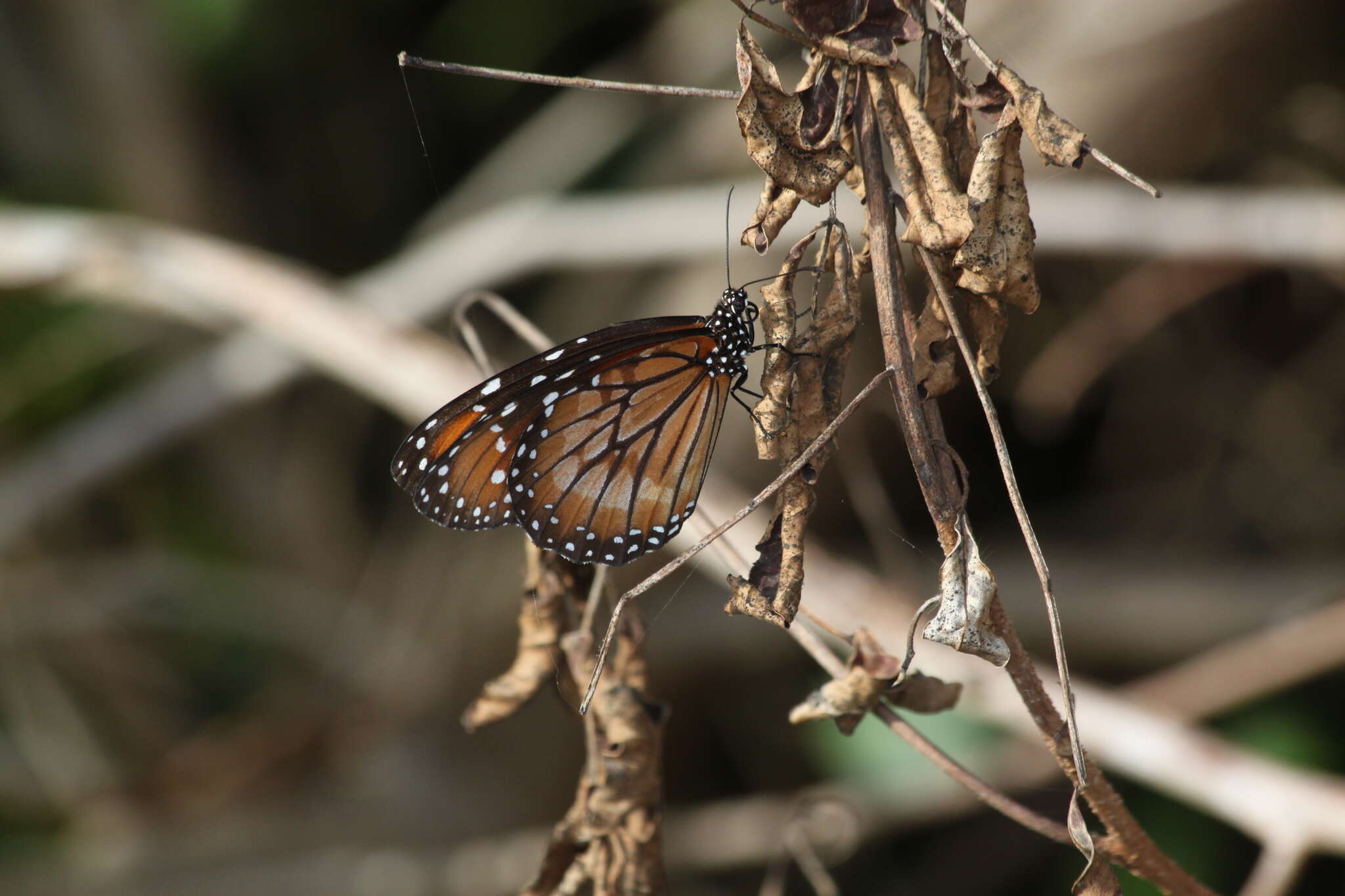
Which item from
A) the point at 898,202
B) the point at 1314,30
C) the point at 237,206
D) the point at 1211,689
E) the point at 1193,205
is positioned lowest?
the point at 898,202

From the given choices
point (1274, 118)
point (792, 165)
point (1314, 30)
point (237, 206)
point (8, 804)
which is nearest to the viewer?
point (792, 165)

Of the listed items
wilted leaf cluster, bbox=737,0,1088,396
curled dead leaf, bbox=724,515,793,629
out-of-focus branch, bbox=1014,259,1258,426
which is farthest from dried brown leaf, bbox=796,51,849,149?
out-of-focus branch, bbox=1014,259,1258,426

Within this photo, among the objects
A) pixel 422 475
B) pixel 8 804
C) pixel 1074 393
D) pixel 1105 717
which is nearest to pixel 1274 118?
pixel 1074 393

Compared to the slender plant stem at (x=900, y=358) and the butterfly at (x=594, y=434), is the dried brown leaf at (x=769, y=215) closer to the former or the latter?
the slender plant stem at (x=900, y=358)

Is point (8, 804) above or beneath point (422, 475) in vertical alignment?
above

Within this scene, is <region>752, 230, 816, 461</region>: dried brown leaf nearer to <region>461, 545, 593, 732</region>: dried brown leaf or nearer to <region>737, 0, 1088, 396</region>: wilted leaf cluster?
<region>737, 0, 1088, 396</region>: wilted leaf cluster

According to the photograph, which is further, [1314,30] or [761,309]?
[1314,30]

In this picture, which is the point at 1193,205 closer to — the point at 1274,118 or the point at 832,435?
the point at 1274,118
